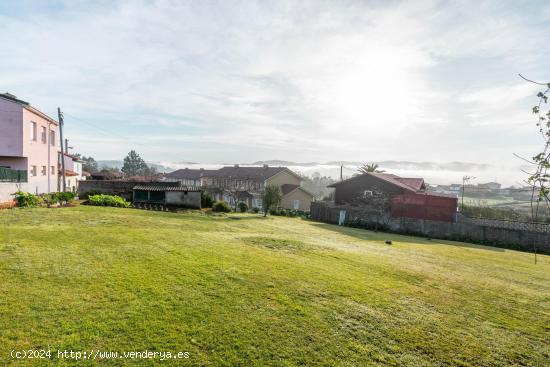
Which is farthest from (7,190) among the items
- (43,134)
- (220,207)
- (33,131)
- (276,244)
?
(276,244)

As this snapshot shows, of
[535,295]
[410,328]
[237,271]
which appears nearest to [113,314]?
[237,271]

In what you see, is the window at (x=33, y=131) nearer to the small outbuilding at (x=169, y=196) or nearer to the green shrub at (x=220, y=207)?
the small outbuilding at (x=169, y=196)

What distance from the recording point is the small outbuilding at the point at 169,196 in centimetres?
2673

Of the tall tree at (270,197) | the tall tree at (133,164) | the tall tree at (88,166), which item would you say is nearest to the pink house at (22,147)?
the tall tree at (270,197)

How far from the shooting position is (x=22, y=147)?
20.5 m

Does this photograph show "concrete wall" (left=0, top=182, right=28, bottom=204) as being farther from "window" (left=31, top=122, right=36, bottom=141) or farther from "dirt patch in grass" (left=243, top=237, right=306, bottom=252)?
"dirt patch in grass" (left=243, top=237, right=306, bottom=252)

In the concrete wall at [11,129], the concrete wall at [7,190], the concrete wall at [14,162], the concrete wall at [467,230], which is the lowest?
the concrete wall at [467,230]

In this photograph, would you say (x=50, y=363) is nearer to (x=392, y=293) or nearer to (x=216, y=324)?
(x=216, y=324)

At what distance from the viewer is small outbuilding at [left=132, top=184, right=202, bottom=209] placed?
26.7m

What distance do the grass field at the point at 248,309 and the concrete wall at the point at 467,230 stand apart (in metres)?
16.1

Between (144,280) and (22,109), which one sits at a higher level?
(22,109)

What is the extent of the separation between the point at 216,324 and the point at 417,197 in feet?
87.8

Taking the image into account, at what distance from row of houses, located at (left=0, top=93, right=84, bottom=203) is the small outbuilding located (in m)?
7.29

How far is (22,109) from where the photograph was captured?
2034 centimetres
